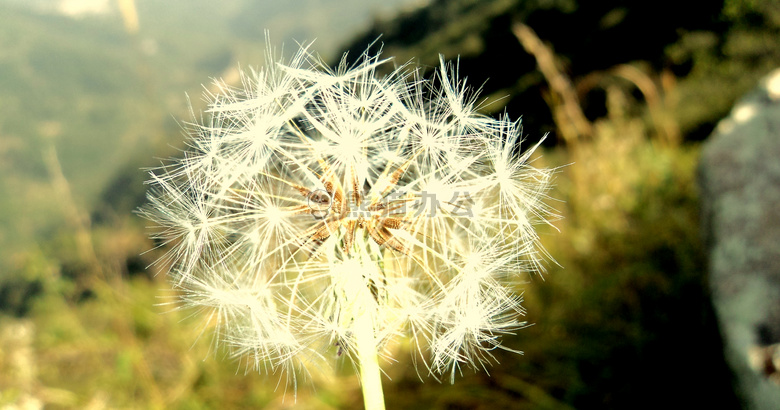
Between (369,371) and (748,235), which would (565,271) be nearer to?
(748,235)

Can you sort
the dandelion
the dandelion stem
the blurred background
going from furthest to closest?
the blurred background, the dandelion, the dandelion stem

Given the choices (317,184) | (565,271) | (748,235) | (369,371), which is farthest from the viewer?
(565,271)

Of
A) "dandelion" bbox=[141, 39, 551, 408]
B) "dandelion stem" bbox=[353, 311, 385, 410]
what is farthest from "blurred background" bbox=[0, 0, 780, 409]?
"dandelion stem" bbox=[353, 311, 385, 410]

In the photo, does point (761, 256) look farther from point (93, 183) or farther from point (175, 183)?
point (93, 183)

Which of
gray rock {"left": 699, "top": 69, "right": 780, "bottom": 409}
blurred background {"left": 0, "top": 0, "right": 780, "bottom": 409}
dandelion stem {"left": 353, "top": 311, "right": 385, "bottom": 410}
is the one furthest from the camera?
blurred background {"left": 0, "top": 0, "right": 780, "bottom": 409}

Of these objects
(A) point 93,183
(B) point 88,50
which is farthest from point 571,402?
(B) point 88,50

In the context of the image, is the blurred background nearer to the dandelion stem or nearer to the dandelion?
the dandelion

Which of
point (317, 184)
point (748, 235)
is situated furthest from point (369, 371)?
point (748, 235)

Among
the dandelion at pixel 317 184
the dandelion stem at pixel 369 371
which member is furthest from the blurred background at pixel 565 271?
the dandelion stem at pixel 369 371
